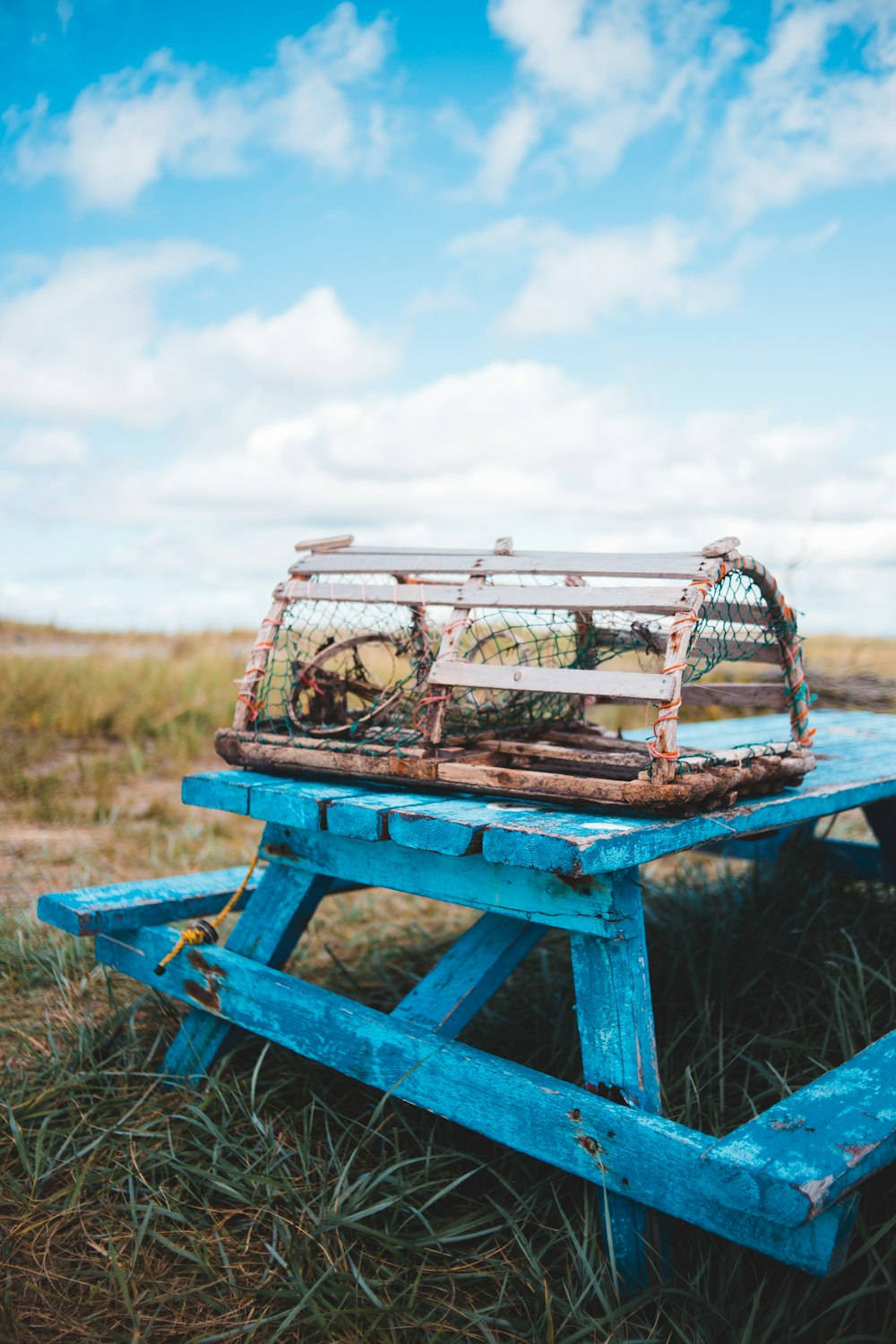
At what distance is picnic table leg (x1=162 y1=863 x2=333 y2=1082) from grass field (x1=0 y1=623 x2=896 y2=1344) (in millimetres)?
110

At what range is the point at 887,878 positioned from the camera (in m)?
4.21

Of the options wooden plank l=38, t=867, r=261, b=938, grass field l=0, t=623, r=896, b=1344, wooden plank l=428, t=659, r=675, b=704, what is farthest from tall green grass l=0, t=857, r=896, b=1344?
wooden plank l=428, t=659, r=675, b=704

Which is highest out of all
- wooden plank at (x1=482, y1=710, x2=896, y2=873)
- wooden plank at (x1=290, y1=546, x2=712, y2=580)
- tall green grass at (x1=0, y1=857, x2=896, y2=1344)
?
wooden plank at (x1=290, y1=546, x2=712, y2=580)

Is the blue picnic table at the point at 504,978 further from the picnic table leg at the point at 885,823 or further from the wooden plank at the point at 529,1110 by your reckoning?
the picnic table leg at the point at 885,823

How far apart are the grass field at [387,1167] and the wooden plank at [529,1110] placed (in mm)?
147

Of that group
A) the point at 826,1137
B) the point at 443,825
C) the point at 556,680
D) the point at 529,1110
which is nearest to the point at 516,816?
the point at 443,825

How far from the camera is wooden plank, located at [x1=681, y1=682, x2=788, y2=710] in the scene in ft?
10.2

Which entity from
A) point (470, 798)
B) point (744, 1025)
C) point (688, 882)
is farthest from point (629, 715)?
point (470, 798)

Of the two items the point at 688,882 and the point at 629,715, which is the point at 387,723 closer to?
the point at 688,882

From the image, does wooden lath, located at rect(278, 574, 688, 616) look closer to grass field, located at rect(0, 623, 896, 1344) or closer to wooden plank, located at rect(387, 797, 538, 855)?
wooden plank, located at rect(387, 797, 538, 855)

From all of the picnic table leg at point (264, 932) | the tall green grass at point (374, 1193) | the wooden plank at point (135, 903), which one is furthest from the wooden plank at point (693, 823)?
the wooden plank at point (135, 903)

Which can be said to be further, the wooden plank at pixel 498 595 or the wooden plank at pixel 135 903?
the wooden plank at pixel 135 903

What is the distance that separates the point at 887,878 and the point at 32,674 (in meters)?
7.27

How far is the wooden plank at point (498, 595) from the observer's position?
2299 millimetres
